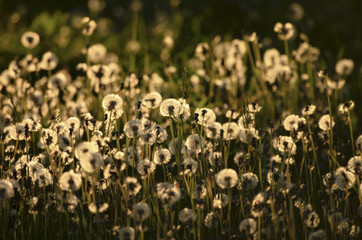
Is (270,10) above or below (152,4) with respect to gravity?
below

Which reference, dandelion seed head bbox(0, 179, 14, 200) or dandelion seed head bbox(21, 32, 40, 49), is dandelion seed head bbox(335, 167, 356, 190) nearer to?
dandelion seed head bbox(0, 179, 14, 200)

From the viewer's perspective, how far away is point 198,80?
4.50 meters

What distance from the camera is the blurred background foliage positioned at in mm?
5766

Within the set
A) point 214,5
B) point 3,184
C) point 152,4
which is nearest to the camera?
point 3,184

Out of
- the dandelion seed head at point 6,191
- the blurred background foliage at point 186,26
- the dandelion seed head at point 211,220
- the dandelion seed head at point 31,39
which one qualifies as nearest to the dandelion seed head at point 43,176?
the dandelion seed head at point 6,191

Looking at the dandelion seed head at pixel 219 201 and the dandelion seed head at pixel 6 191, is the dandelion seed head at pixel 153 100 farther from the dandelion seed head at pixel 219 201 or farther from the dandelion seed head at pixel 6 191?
the dandelion seed head at pixel 6 191

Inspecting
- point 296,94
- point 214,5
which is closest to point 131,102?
point 296,94

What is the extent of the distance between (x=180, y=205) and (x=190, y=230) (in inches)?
15.2

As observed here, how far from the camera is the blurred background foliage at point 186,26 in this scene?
227 inches

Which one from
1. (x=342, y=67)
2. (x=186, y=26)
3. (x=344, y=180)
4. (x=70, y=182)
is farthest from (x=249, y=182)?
(x=186, y=26)

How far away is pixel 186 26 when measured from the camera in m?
6.78

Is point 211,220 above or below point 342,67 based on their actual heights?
below

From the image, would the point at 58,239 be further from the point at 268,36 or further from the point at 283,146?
the point at 268,36

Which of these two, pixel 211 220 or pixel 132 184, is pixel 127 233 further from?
pixel 211 220
